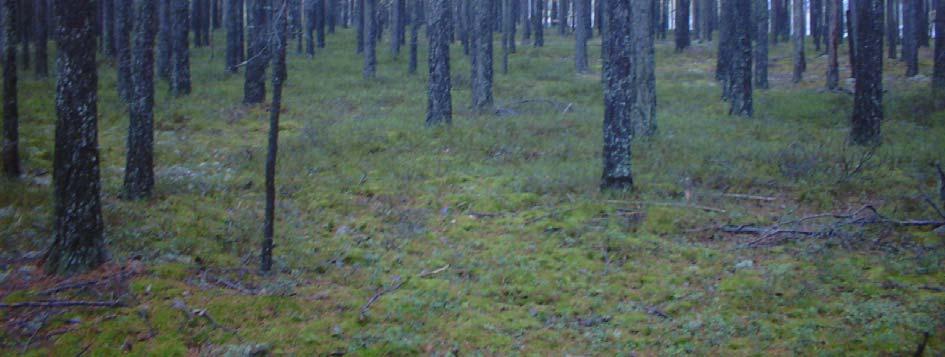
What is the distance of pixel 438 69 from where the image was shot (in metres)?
19.3

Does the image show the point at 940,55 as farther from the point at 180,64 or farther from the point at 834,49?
the point at 180,64

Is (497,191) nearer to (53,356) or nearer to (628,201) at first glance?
(628,201)

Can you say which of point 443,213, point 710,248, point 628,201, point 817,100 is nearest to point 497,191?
point 443,213

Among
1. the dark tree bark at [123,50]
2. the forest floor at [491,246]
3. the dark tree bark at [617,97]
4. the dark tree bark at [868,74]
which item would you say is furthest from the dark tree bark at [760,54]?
the dark tree bark at [123,50]

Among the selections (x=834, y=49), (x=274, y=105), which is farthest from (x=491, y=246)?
(x=834, y=49)

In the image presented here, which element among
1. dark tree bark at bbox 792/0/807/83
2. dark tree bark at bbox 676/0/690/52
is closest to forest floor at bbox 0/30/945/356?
dark tree bark at bbox 792/0/807/83

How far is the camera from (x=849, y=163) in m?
13.6

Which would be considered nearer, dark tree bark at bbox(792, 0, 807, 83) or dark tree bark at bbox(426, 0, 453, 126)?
dark tree bark at bbox(426, 0, 453, 126)

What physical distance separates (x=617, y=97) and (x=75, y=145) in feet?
24.6

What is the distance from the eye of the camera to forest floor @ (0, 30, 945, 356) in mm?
7203

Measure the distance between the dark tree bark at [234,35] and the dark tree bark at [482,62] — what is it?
414 inches

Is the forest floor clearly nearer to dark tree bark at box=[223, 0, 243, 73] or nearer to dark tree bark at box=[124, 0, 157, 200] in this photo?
dark tree bark at box=[124, 0, 157, 200]

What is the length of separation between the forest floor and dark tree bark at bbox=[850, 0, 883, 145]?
0.62 meters

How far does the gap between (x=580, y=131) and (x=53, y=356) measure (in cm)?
1390
